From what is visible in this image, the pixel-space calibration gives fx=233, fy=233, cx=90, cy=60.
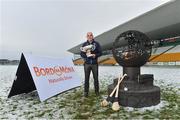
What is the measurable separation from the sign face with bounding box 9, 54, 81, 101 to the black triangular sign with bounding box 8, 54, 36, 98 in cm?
4

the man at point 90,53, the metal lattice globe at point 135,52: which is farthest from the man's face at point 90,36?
the metal lattice globe at point 135,52

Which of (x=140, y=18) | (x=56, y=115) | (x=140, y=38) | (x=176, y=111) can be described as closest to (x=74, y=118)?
(x=56, y=115)

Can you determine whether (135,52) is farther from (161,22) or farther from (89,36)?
(161,22)

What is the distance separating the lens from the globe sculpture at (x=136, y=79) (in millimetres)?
5324

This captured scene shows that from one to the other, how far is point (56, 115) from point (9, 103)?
188 centimetres

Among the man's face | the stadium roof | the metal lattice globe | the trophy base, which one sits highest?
the stadium roof

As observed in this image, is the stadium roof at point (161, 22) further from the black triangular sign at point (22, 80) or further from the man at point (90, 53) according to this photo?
the black triangular sign at point (22, 80)

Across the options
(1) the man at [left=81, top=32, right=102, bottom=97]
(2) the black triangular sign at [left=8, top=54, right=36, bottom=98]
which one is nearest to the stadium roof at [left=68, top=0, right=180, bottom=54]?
(1) the man at [left=81, top=32, right=102, bottom=97]

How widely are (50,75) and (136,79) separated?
2.53 meters

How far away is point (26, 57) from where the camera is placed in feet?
20.1

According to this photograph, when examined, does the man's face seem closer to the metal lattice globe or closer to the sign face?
the metal lattice globe

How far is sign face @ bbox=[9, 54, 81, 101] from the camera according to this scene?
20.0 ft

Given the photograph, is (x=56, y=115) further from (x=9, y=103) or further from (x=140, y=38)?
(x=140, y=38)

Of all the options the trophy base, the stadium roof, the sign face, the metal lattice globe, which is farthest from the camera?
the stadium roof
